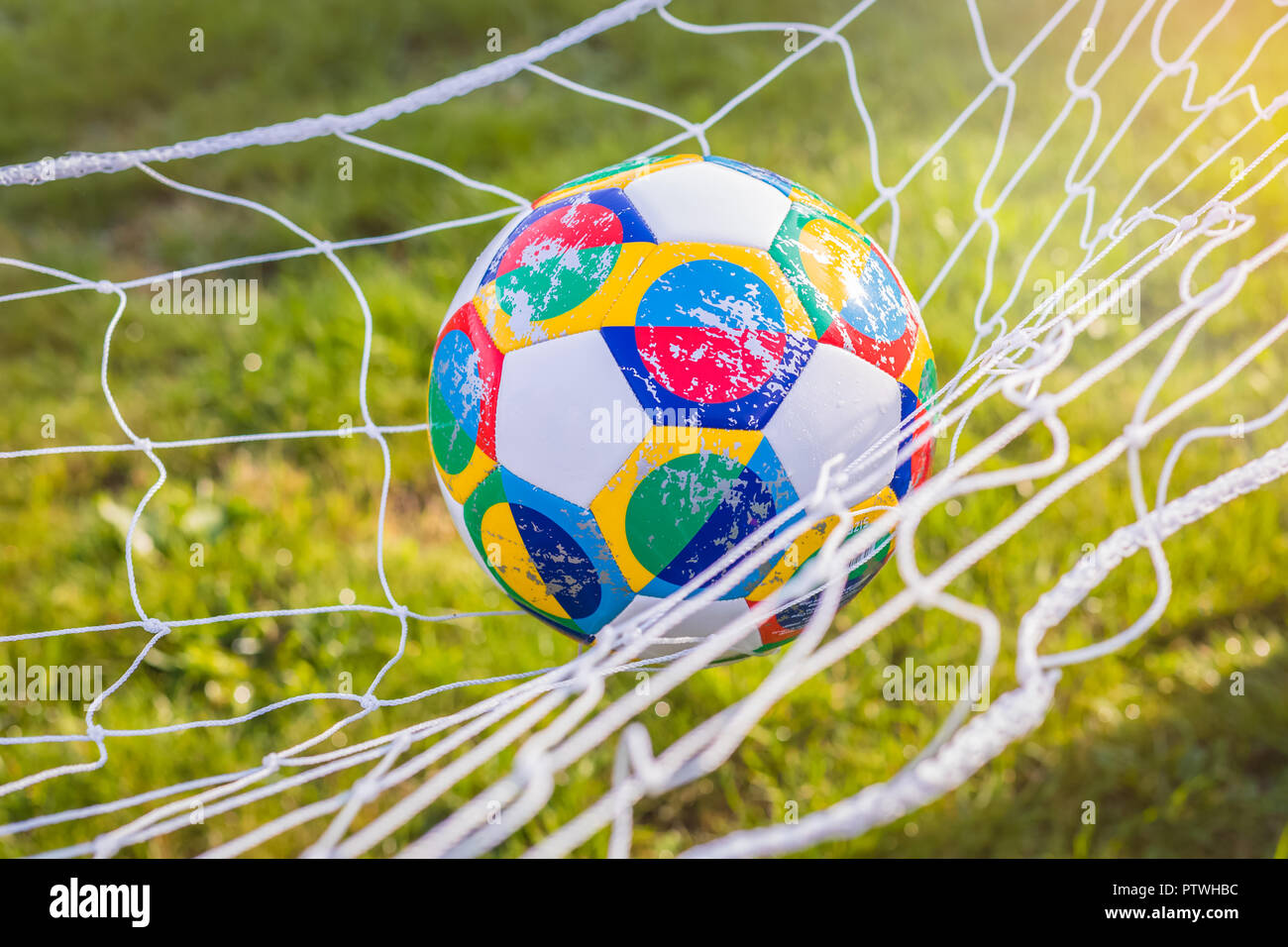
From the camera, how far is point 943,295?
120 inches

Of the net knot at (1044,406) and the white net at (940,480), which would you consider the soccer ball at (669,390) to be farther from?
the net knot at (1044,406)

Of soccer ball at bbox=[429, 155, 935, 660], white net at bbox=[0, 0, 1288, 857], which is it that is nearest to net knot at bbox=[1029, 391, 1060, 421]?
white net at bbox=[0, 0, 1288, 857]

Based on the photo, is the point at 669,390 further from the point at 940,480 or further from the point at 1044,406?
the point at 1044,406

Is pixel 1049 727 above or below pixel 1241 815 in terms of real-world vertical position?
above

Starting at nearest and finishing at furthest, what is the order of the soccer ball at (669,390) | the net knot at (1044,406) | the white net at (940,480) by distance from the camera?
1. the white net at (940,480)
2. the net knot at (1044,406)
3. the soccer ball at (669,390)

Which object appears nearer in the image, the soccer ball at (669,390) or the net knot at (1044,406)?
the net knot at (1044,406)

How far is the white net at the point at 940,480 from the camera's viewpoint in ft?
3.77

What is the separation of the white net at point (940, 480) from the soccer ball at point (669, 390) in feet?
0.22

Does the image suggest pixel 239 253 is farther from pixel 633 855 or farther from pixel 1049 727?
pixel 1049 727

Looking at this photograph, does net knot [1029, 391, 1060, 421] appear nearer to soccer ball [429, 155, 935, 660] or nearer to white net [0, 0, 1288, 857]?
white net [0, 0, 1288, 857]

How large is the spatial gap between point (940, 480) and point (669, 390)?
0.39 m

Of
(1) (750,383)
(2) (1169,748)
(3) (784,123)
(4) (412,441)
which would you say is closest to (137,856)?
(4) (412,441)

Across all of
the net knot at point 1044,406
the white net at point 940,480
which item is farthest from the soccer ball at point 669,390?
the net knot at point 1044,406

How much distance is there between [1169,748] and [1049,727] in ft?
0.75
